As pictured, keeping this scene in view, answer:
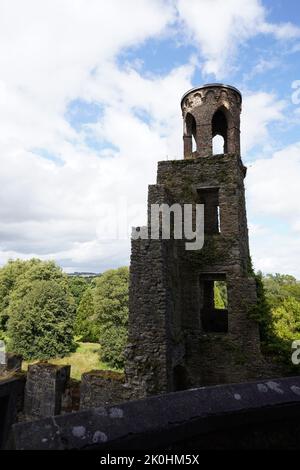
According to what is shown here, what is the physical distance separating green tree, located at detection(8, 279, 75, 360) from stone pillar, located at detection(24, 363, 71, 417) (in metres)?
21.8

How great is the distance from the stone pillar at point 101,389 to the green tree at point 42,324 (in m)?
22.4

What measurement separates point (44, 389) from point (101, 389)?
61.0 inches

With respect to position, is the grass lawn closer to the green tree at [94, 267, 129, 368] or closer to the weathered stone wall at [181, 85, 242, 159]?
the green tree at [94, 267, 129, 368]

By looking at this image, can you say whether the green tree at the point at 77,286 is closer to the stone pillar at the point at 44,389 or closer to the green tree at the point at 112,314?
the green tree at the point at 112,314

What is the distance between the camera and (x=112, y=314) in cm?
3038

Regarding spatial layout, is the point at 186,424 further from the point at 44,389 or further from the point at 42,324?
the point at 42,324

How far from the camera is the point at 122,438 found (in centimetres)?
184

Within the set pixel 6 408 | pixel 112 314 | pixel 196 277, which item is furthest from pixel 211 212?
pixel 112 314

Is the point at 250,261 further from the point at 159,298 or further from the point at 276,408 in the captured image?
the point at 276,408

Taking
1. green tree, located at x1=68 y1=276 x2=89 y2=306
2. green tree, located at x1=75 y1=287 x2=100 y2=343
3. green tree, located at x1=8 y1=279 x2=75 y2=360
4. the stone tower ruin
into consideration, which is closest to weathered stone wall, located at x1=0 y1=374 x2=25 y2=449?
the stone tower ruin

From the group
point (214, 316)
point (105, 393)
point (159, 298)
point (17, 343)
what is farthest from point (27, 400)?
point (17, 343)

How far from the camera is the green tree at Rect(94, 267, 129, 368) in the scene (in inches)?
1115

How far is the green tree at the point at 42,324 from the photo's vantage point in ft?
96.7

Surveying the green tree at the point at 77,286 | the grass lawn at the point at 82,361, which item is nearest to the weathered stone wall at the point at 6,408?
the grass lawn at the point at 82,361
